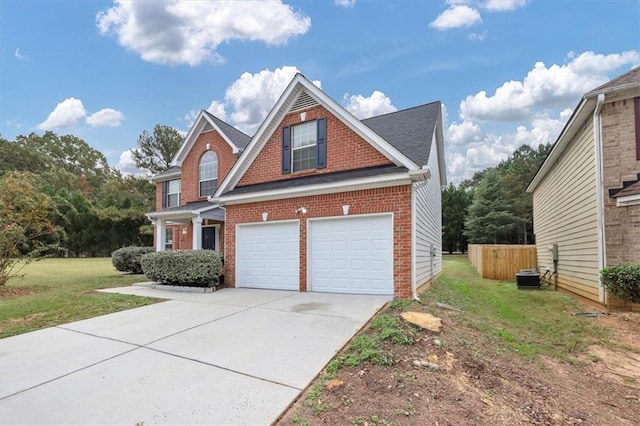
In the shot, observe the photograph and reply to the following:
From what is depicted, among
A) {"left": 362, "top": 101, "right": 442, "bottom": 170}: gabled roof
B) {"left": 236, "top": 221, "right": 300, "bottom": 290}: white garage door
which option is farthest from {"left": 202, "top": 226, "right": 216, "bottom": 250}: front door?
{"left": 362, "top": 101, "right": 442, "bottom": 170}: gabled roof

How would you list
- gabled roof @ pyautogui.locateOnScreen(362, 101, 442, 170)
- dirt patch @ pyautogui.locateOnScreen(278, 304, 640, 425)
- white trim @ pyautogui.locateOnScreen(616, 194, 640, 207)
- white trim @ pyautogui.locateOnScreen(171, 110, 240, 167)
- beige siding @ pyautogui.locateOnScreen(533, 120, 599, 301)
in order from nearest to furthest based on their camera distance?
1. dirt patch @ pyautogui.locateOnScreen(278, 304, 640, 425)
2. white trim @ pyautogui.locateOnScreen(616, 194, 640, 207)
3. beige siding @ pyautogui.locateOnScreen(533, 120, 599, 301)
4. gabled roof @ pyautogui.locateOnScreen(362, 101, 442, 170)
5. white trim @ pyautogui.locateOnScreen(171, 110, 240, 167)

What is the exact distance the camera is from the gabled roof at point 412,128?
31.7ft

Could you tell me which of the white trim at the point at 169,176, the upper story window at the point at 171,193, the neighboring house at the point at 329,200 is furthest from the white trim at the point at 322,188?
the upper story window at the point at 171,193

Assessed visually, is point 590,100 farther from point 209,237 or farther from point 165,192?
point 165,192

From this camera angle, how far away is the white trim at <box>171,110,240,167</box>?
52.0ft

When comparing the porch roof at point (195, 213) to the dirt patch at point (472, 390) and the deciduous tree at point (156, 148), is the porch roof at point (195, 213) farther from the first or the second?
the deciduous tree at point (156, 148)

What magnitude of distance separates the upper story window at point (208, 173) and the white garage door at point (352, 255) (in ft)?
29.4

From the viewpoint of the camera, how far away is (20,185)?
36.2ft

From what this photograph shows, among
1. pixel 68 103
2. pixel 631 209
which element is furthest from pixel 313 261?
pixel 68 103

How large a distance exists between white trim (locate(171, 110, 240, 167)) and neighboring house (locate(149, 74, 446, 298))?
5030mm

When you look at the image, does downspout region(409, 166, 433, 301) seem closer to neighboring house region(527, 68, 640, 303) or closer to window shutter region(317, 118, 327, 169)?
window shutter region(317, 118, 327, 169)

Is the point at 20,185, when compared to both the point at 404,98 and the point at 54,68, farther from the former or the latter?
the point at 404,98

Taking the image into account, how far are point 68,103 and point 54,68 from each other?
26309 mm

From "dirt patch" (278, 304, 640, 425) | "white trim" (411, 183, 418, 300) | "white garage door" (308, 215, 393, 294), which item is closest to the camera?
"dirt patch" (278, 304, 640, 425)
